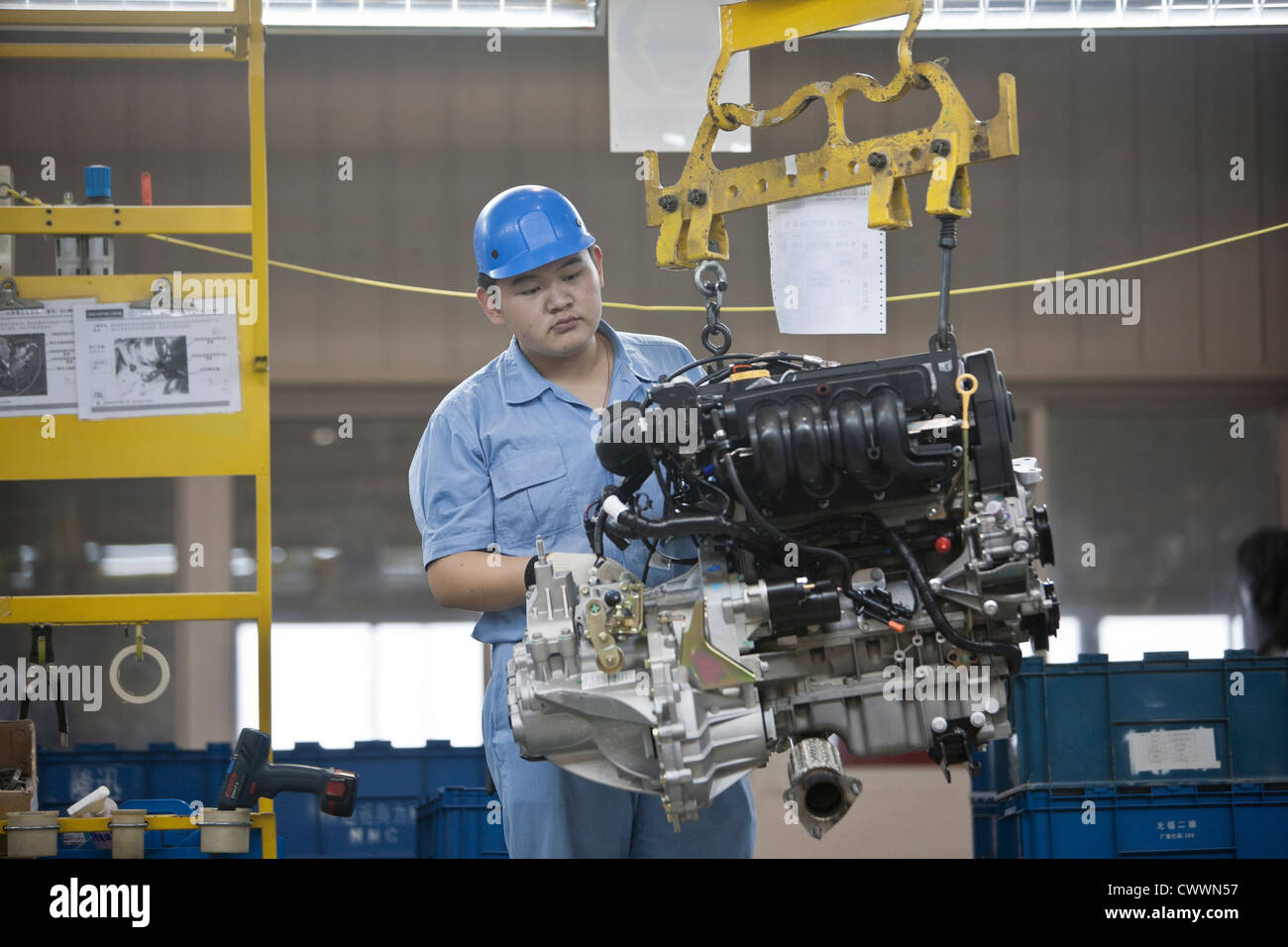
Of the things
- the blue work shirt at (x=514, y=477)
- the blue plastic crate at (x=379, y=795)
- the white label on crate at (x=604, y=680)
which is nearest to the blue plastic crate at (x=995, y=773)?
the blue plastic crate at (x=379, y=795)

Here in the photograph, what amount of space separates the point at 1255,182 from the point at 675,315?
310 centimetres

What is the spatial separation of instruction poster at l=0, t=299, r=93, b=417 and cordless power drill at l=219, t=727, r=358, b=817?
0.94m

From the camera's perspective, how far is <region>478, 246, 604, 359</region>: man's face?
8.50 ft

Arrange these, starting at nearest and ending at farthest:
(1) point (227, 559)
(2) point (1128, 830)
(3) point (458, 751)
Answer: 1. (2) point (1128, 830)
2. (3) point (458, 751)
3. (1) point (227, 559)

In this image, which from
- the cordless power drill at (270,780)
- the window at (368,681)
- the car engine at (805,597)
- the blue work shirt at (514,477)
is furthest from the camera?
the window at (368,681)

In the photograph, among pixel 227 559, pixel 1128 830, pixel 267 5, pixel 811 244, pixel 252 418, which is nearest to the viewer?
pixel 811 244

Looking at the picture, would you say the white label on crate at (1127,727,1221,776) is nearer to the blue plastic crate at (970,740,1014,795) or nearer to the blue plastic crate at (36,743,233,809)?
the blue plastic crate at (970,740,1014,795)

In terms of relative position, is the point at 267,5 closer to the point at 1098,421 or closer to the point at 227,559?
the point at 227,559

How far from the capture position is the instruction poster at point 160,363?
327cm

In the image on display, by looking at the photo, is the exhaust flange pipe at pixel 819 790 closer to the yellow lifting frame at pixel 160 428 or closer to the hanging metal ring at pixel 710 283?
the hanging metal ring at pixel 710 283

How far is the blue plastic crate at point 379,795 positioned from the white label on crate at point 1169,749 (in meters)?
1.95

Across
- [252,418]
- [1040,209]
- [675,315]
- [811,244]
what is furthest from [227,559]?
[811,244]

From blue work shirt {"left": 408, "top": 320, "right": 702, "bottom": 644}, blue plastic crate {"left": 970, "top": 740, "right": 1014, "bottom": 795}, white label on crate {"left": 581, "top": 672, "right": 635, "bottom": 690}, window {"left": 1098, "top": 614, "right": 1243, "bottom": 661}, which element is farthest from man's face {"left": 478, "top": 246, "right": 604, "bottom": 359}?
window {"left": 1098, "top": 614, "right": 1243, "bottom": 661}

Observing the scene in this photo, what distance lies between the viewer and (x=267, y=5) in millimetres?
5191
